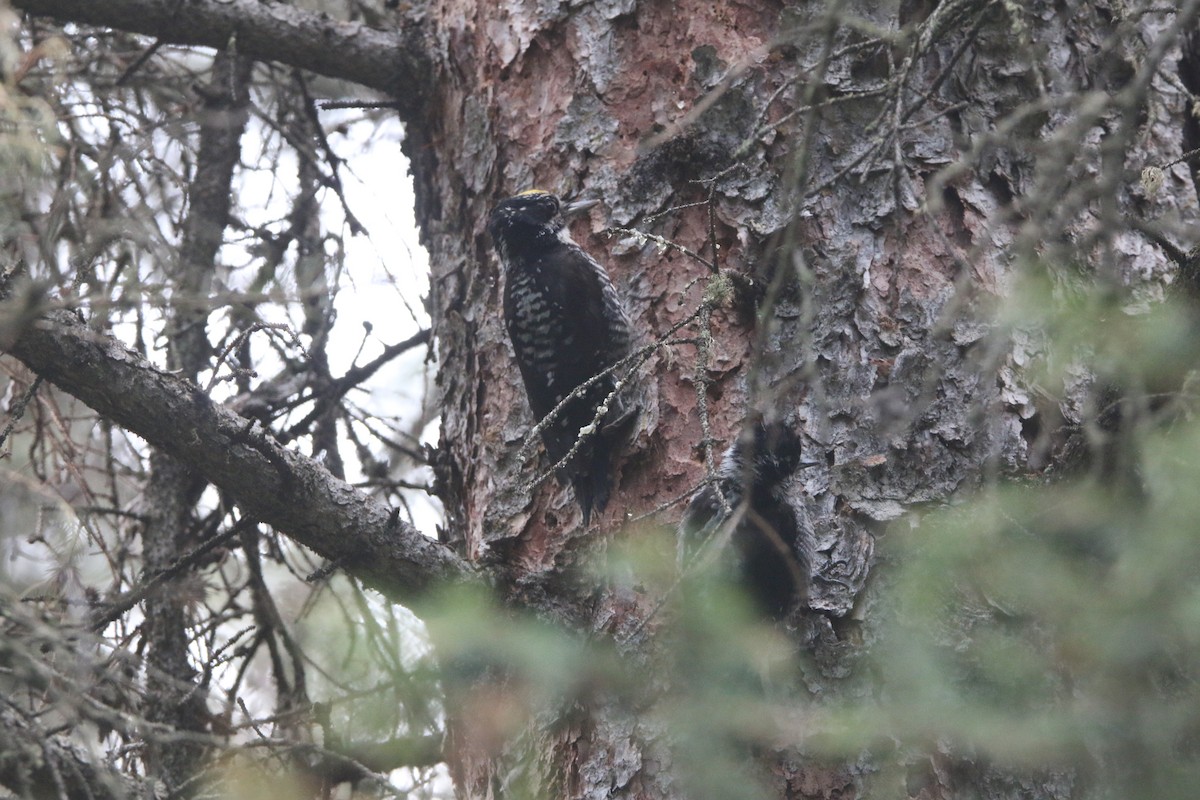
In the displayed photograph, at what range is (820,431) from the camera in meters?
2.86

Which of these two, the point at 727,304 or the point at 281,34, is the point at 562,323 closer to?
the point at 727,304

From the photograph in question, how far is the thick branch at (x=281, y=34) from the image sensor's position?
12.4ft

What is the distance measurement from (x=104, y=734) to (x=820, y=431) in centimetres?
233

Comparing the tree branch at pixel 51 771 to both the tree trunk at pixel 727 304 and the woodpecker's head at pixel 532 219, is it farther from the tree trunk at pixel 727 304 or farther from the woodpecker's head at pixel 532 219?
the woodpecker's head at pixel 532 219

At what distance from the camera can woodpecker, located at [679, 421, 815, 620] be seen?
264cm

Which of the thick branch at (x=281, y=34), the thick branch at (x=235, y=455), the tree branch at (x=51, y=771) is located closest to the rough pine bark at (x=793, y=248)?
the thick branch at (x=281, y=34)

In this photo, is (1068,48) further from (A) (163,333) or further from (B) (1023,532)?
(A) (163,333)

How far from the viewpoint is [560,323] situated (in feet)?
12.2

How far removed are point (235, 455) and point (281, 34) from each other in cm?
188

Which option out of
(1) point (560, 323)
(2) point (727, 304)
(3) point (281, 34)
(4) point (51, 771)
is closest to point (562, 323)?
(1) point (560, 323)

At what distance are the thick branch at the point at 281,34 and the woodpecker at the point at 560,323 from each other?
2.46 ft

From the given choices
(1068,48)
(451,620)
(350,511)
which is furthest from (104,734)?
(1068,48)

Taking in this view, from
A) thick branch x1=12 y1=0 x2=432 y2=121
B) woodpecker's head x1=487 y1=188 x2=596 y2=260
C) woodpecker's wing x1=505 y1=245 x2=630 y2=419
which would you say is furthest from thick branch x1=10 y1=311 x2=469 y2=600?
thick branch x1=12 y1=0 x2=432 y2=121

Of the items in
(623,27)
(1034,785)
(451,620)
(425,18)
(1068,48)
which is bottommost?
(1034,785)
